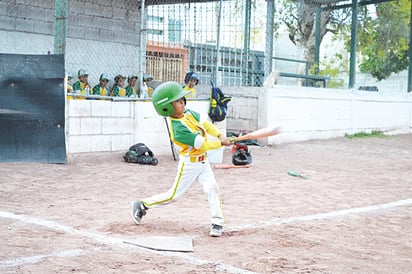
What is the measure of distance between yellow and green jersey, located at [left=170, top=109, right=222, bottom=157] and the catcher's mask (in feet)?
17.1

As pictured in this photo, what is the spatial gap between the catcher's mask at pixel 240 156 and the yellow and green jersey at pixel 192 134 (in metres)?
5.22

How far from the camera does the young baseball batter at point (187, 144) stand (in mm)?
5559

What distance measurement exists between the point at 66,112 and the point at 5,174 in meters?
1.80

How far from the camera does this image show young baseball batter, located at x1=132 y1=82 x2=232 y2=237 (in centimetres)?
556

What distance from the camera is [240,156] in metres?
11.1

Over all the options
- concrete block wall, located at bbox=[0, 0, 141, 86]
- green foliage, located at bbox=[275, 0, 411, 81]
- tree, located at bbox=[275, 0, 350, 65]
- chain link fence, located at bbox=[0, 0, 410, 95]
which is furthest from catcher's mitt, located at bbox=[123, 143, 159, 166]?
green foliage, located at bbox=[275, 0, 411, 81]

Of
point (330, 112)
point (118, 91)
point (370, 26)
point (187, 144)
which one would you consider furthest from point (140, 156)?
point (370, 26)

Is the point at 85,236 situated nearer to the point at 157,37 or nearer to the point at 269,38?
the point at 157,37

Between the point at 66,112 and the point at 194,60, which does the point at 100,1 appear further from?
the point at 66,112

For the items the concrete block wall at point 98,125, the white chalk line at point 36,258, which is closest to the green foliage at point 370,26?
the concrete block wall at point 98,125

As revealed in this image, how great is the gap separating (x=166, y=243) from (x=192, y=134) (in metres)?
1.03

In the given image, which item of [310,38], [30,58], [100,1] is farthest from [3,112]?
[310,38]

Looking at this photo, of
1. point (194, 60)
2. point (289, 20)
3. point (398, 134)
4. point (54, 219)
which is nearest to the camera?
point (54, 219)

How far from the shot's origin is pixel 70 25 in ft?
51.4
